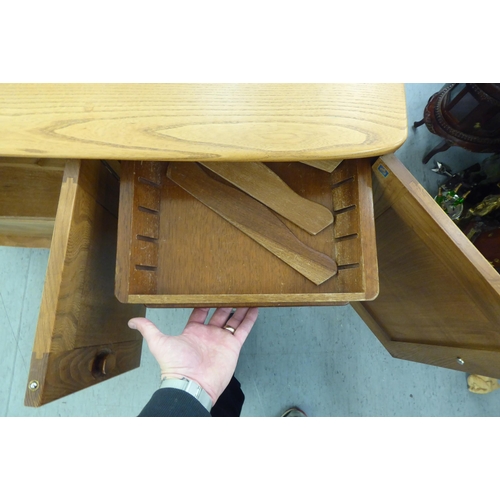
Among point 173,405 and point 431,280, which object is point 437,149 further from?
point 173,405

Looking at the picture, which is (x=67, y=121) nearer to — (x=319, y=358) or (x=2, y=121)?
(x=2, y=121)

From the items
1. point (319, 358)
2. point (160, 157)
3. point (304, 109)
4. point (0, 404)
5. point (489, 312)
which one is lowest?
point (0, 404)

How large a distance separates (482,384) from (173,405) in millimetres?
1088

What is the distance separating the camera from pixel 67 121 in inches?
19.3

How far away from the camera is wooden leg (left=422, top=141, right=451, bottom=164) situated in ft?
3.81

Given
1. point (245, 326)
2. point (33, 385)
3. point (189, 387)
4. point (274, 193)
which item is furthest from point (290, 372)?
point (33, 385)

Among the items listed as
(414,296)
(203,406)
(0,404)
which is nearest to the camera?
(203,406)

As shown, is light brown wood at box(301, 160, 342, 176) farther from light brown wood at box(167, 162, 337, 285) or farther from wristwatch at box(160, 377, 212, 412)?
wristwatch at box(160, 377, 212, 412)

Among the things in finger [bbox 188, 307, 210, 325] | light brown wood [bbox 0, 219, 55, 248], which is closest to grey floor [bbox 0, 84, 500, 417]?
light brown wood [bbox 0, 219, 55, 248]

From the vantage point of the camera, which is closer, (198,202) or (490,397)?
(198,202)

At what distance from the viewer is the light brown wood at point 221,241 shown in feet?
2.12

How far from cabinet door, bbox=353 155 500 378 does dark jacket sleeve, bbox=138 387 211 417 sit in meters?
0.53
